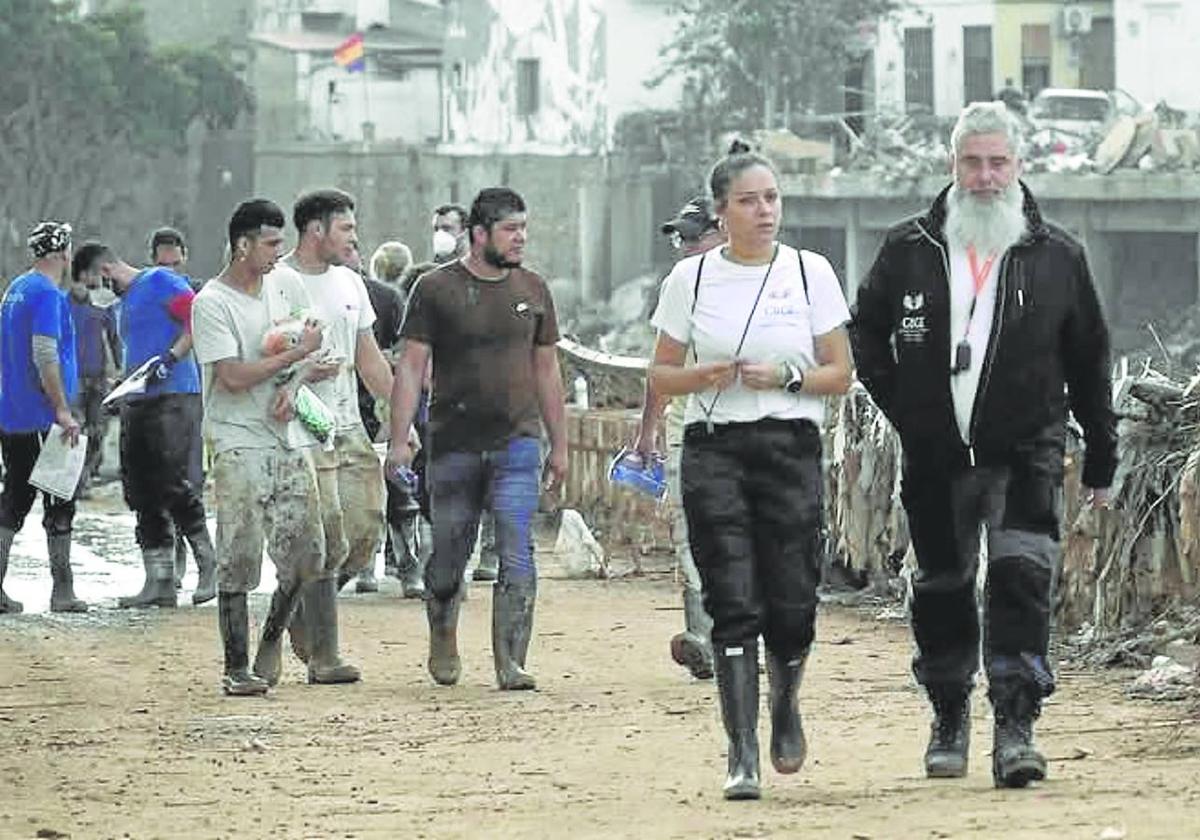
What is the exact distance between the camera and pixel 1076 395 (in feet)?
30.1

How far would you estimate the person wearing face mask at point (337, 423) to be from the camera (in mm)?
12555

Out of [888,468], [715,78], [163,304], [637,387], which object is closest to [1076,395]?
[888,468]

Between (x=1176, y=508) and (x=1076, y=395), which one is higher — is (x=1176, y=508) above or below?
below

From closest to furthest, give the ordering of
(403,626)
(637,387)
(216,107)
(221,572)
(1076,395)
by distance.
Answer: (1076,395) < (221,572) < (403,626) < (637,387) < (216,107)

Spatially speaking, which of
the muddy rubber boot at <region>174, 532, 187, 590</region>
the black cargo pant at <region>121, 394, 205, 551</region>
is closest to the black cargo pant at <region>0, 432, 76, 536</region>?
the black cargo pant at <region>121, 394, 205, 551</region>

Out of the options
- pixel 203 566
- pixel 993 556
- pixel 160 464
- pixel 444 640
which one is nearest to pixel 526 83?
pixel 203 566

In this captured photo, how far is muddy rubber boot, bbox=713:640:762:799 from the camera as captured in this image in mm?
8969

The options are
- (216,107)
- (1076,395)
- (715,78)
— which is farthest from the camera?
(216,107)

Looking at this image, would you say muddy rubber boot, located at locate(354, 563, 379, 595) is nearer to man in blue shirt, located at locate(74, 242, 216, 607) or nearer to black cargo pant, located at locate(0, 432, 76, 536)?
man in blue shirt, located at locate(74, 242, 216, 607)

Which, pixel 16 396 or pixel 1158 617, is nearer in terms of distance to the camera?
pixel 1158 617

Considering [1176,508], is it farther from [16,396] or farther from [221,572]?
[16,396]

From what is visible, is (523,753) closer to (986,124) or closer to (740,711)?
(740,711)

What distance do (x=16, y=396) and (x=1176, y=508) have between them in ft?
19.9

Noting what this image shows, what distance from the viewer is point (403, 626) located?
599 inches
